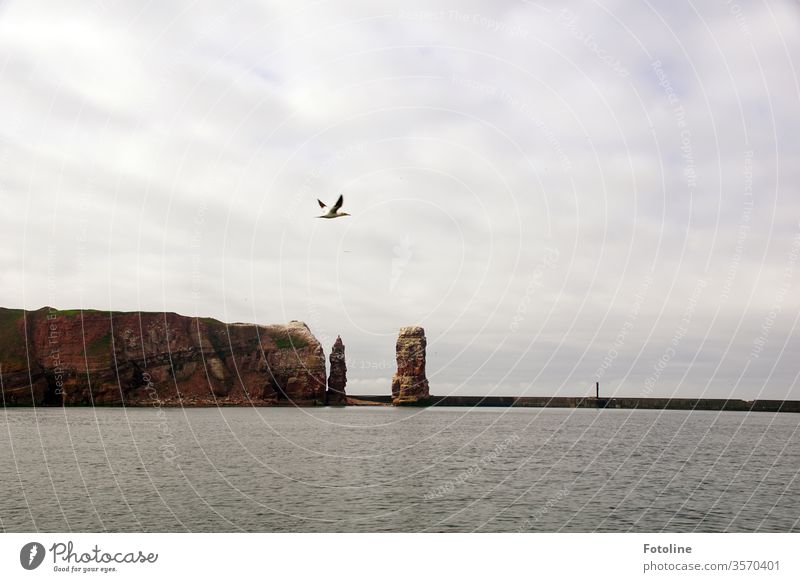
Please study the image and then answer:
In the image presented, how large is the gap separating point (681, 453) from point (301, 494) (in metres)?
58.1

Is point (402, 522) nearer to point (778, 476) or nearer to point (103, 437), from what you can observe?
point (778, 476)

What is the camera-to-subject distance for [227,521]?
34500 mm

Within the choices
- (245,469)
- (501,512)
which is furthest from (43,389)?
(501,512)
